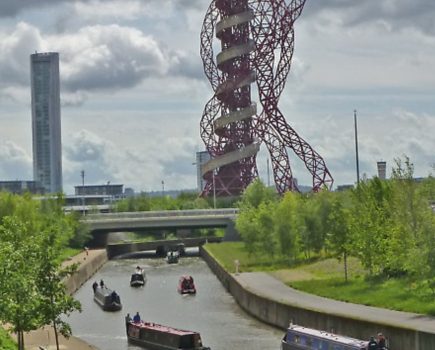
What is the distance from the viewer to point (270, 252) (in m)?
79.0

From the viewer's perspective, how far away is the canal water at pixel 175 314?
160ft

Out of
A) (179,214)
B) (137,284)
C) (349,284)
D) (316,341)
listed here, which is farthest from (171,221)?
(316,341)

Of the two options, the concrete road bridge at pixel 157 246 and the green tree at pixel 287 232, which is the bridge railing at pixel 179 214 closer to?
the concrete road bridge at pixel 157 246

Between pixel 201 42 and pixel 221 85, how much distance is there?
6372mm

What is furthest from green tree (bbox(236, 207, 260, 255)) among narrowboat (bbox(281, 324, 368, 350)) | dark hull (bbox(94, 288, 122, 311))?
narrowboat (bbox(281, 324, 368, 350))

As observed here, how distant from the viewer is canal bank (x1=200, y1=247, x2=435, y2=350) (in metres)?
37.5

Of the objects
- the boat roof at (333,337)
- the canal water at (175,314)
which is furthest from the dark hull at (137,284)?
the boat roof at (333,337)

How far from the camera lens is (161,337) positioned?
157 ft

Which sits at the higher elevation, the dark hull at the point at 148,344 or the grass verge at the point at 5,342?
the grass verge at the point at 5,342

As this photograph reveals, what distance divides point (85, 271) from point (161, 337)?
137 ft

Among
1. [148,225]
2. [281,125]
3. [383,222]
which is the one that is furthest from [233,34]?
[383,222]

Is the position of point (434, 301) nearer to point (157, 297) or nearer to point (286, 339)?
point (286, 339)

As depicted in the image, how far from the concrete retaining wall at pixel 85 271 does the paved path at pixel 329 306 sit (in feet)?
42.5

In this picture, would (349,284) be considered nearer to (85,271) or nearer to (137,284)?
(137,284)
